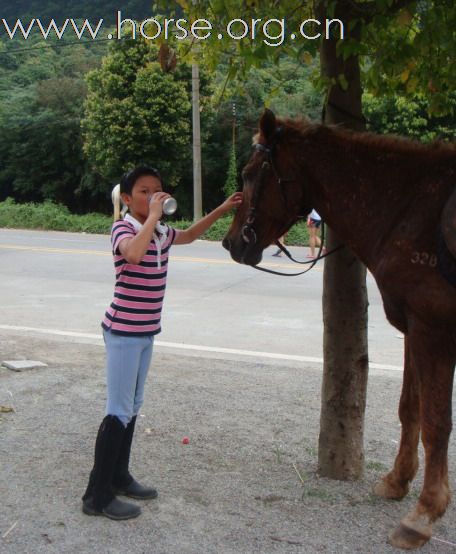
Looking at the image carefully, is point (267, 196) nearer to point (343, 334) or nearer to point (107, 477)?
point (343, 334)

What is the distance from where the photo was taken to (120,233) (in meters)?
3.65

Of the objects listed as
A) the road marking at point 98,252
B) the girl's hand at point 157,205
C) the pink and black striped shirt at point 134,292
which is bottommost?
the road marking at point 98,252

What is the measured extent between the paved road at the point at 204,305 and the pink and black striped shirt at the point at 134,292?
4.24 metres

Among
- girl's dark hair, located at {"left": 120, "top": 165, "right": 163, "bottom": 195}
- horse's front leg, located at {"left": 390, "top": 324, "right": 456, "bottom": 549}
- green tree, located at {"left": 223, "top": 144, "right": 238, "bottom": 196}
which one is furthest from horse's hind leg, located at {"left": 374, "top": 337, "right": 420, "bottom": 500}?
green tree, located at {"left": 223, "top": 144, "right": 238, "bottom": 196}

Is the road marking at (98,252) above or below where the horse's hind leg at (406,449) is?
below

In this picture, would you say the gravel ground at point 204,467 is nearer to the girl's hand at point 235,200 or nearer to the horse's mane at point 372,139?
the girl's hand at point 235,200

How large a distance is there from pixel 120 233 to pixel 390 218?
1376 millimetres

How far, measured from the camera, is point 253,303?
1083 centimetres

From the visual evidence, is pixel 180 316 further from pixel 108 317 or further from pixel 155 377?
pixel 108 317

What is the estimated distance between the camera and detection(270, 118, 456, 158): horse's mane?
3469mm

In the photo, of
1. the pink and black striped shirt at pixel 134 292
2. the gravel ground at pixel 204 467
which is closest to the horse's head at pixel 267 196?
the pink and black striped shirt at pixel 134 292

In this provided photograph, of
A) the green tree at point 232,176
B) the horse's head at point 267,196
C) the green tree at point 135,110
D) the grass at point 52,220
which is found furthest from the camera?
the green tree at point 232,176

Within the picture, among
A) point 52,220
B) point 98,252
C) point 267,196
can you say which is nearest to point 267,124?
point 267,196

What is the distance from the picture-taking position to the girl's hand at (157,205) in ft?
11.7
